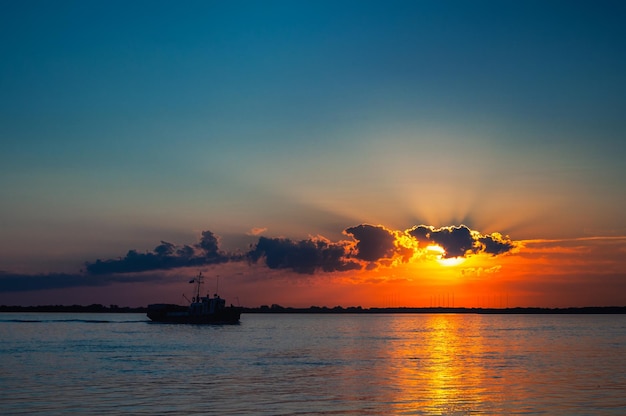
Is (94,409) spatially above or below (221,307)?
below

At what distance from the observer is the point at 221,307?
7643 inches

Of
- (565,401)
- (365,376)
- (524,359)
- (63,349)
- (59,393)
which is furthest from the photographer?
(63,349)

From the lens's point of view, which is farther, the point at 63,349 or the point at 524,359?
the point at 63,349

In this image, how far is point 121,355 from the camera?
93.9 m

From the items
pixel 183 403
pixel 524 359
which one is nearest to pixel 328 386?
pixel 183 403

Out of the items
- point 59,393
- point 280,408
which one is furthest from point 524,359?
point 59,393

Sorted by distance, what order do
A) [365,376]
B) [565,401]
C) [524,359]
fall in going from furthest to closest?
[524,359], [365,376], [565,401]

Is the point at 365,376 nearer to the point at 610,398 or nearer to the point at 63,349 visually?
the point at 610,398

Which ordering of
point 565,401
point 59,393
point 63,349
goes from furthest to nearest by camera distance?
1. point 63,349
2. point 59,393
3. point 565,401

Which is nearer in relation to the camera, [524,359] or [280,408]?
[280,408]

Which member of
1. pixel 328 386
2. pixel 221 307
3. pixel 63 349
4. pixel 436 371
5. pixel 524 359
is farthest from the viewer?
pixel 221 307

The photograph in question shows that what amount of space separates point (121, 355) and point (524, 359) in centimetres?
5289

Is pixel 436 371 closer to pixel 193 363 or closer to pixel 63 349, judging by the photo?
pixel 193 363

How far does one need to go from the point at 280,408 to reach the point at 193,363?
38.1m
